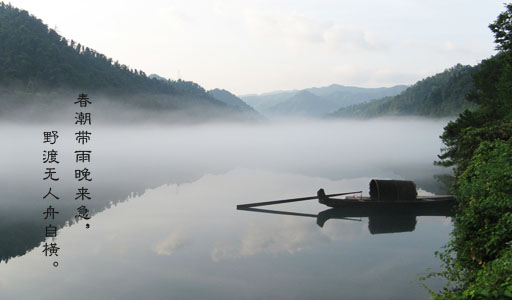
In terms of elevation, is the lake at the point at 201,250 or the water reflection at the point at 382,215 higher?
the water reflection at the point at 382,215

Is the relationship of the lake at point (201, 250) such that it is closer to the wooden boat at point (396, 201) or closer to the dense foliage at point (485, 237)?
the wooden boat at point (396, 201)

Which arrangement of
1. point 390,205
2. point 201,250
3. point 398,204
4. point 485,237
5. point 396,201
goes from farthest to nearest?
point 390,205 < point 398,204 < point 396,201 < point 201,250 < point 485,237

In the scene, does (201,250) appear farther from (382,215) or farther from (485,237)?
(382,215)

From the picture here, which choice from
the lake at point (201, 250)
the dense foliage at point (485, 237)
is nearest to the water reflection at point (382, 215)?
the lake at point (201, 250)

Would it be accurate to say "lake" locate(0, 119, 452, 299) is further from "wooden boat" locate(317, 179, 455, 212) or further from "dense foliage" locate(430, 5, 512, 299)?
"dense foliage" locate(430, 5, 512, 299)

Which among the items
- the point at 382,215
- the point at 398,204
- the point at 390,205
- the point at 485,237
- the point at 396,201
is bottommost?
the point at 382,215

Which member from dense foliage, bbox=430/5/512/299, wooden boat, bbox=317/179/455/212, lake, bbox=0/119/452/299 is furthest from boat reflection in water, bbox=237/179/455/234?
dense foliage, bbox=430/5/512/299

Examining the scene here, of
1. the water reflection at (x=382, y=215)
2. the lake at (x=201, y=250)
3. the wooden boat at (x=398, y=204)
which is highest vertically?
the wooden boat at (x=398, y=204)

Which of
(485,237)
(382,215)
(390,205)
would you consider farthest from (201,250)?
(390,205)

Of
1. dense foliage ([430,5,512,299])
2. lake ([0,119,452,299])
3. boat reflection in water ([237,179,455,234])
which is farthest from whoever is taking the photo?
boat reflection in water ([237,179,455,234])

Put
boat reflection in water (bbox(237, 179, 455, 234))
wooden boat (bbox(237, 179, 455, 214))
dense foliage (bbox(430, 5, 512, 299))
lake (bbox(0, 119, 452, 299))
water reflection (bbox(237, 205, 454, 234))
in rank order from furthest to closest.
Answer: wooden boat (bbox(237, 179, 455, 214)) → boat reflection in water (bbox(237, 179, 455, 234)) → water reflection (bbox(237, 205, 454, 234)) → lake (bbox(0, 119, 452, 299)) → dense foliage (bbox(430, 5, 512, 299))

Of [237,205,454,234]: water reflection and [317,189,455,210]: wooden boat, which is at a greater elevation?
[317,189,455,210]: wooden boat

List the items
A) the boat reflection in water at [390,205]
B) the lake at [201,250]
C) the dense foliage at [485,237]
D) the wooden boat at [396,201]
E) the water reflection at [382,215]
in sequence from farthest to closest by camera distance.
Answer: the wooden boat at [396,201] < the boat reflection in water at [390,205] < the water reflection at [382,215] < the lake at [201,250] < the dense foliage at [485,237]

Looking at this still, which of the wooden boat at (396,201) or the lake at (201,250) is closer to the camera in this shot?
the lake at (201,250)
